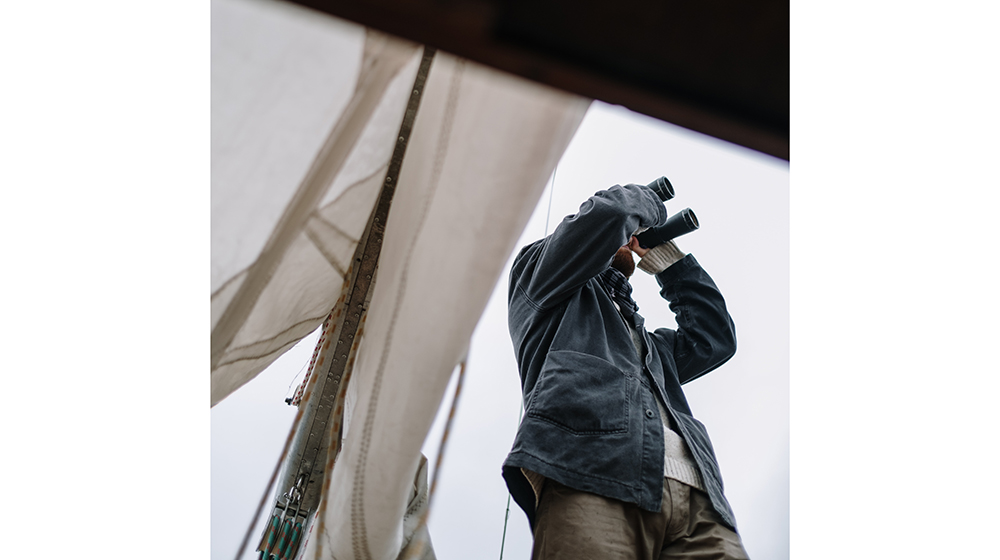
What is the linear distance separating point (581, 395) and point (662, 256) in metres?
0.60

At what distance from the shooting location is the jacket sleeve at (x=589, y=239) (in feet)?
3.23

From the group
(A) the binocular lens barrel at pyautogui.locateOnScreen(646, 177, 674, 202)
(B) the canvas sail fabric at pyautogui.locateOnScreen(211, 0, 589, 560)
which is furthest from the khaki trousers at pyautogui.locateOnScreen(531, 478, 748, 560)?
(A) the binocular lens barrel at pyautogui.locateOnScreen(646, 177, 674, 202)

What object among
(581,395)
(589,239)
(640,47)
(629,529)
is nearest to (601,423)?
(581,395)

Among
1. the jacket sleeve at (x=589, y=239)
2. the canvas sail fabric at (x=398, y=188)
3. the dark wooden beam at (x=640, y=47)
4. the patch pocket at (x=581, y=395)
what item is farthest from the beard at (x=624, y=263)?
the dark wooden beam at (x=640, y=47)

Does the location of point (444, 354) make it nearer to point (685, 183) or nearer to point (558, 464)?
point (558, 464)

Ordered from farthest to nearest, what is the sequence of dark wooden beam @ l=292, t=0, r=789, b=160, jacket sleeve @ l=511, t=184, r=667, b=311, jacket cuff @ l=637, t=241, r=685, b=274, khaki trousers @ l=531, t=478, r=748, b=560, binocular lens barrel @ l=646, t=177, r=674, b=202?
1. jacket cuff @ l=637, t=241, r=685, b=274
2. binocular lens barrel @ l=646, t=177, r=674, b=202
3. jacket sleeve @ l=511, t=184, r=667, b=311
4. khaki trousers @ l=531, t=478, r=748, b=560
5. dark wooden beam @ l=292, t=0, r=789, b=160

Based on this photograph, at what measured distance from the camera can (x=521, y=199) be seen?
507 mm

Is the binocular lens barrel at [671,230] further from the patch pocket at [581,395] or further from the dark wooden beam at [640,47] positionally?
the dark wooden beam at [640,47]

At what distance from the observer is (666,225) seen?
137cm

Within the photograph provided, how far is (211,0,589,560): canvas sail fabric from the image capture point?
1.58 ft

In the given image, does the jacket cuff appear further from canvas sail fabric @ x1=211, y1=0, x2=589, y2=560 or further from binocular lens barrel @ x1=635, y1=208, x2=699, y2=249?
canvas sail fabric @ x1=211, y1=0, x2=589, y2=560

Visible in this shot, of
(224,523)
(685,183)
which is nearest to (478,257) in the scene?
(224,523)

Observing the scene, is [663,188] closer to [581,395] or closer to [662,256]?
[662,256]

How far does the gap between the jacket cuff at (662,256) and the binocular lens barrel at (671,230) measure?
2 cm
